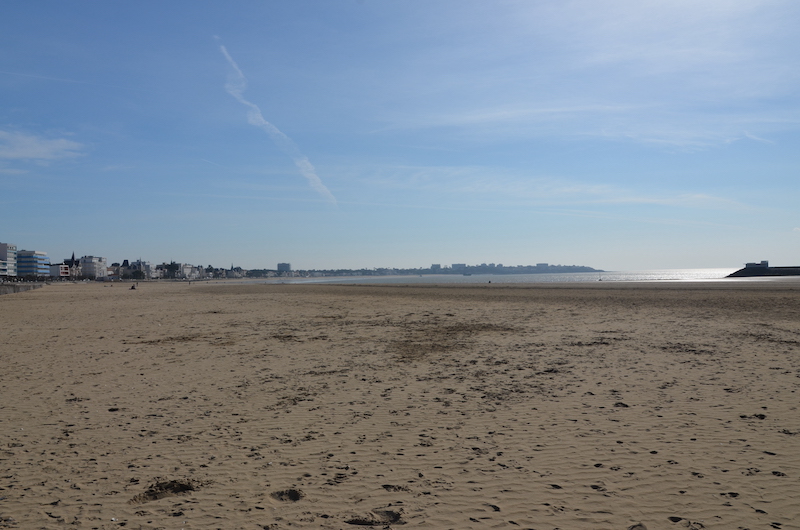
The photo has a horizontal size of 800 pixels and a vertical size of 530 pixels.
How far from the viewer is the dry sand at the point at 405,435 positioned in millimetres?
4605

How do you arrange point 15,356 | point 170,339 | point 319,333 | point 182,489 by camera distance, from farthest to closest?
point 319,333 < point 170,339 < point 15,356 < point 182,489

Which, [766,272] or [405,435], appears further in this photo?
[766,272]

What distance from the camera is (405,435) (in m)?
6.75

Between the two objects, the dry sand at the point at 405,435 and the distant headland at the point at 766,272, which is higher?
the distant headland at the point at 766,272

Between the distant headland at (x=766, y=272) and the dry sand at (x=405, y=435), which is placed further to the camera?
the distant headland at (x=766, y=272)

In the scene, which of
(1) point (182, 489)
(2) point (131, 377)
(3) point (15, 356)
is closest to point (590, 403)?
(1) point (182, 489)

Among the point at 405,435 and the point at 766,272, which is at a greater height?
the point at 766,272

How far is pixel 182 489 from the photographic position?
5.12 metres

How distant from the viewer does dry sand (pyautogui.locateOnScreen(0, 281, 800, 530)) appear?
4605 millimetres

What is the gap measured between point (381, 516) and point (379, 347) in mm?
9698

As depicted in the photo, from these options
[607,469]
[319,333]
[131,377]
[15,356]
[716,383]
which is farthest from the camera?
[319,333]

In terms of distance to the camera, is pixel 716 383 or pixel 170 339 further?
pixel 170 339

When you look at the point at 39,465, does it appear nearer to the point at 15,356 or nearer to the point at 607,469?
the point at 607,469

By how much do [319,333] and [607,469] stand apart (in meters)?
12.9
